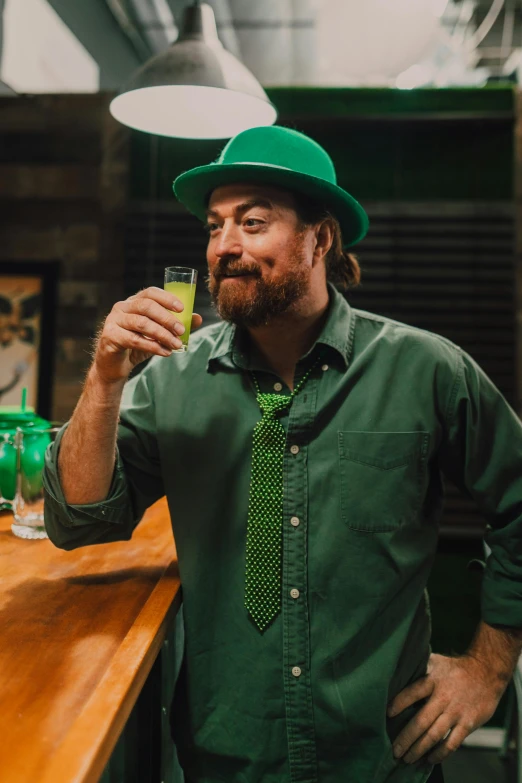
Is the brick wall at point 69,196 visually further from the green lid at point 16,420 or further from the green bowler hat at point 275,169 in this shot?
the green bowler hat at point 275,169

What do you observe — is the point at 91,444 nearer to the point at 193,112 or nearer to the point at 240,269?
the point at 240,269

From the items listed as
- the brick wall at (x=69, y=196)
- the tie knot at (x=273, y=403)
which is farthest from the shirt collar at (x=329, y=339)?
the brick wall at (x=69, y=196)

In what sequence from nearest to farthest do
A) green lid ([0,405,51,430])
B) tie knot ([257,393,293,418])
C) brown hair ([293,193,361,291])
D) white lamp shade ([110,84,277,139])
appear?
tie knot ([257,393,293,418])
brown hair ([293,193,361,291])
green lid ([0,405,51,430])
white lamp shade ([110,84,277,139])

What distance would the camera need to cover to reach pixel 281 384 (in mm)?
1567

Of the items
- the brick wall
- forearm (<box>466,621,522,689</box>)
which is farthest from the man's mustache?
the brick wall

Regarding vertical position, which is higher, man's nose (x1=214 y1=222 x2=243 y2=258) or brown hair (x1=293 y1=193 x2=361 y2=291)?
brown hair (x1=293 y1=193 x2=361 y2=291)

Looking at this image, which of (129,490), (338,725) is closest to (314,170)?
(129,490)

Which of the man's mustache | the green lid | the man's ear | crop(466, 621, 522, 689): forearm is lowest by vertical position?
crop(466, 621, 522, 689): forearm

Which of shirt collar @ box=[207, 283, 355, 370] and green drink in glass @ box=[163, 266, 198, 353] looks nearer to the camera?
green drink in glass @ box=[163, 266, 198, 353]

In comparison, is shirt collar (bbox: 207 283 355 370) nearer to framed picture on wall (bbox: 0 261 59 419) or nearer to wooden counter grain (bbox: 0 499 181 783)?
wooden counter grain (bbox: 0 499 181 783)

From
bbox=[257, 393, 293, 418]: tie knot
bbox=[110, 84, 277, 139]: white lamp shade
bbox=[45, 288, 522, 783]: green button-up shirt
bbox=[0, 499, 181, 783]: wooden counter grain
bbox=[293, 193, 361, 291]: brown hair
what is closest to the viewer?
bbox=[0, 499, 181, 783]: wooden counter grain

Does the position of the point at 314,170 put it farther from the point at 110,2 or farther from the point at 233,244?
the point at 110,2

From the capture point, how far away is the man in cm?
138

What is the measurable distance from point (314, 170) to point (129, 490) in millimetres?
956
